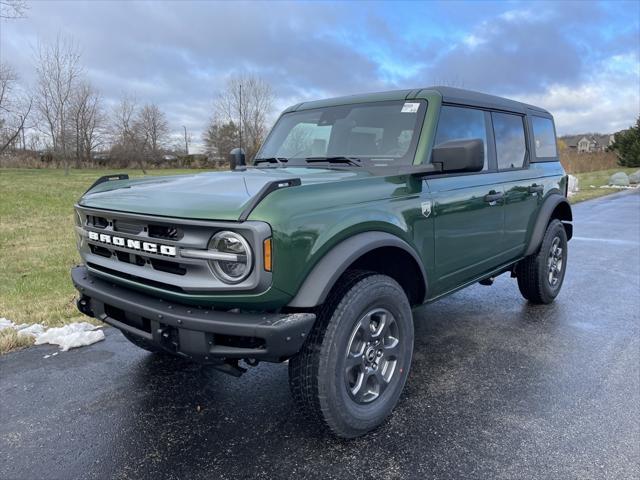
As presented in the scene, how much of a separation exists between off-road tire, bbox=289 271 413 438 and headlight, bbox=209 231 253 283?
21.1 inches

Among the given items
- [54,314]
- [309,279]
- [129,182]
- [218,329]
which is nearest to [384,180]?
A: [309,279]

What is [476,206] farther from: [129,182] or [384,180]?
[129,182]

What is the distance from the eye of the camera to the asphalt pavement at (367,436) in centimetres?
245

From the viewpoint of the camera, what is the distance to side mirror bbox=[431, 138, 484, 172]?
115 inches

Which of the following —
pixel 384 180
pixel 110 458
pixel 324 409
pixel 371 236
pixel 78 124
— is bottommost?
pixel 110 458

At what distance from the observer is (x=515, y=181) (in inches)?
164

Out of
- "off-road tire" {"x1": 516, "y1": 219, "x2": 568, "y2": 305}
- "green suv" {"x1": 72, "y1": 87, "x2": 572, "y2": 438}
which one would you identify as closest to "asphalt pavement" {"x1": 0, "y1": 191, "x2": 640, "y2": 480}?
"green suv" {"x1": 72, "y1": 87, "x2": 572, "y2": 438}

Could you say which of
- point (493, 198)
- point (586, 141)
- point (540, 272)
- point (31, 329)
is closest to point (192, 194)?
point (493, 198)

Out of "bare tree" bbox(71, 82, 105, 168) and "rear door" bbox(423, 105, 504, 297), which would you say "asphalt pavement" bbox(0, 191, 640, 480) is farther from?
"bare tree" bbox(71, 82, 105, 168)

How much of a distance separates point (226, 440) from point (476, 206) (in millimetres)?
2351

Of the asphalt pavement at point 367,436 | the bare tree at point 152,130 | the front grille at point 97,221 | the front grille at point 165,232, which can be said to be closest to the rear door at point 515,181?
the asphalt pavement at point 367,436

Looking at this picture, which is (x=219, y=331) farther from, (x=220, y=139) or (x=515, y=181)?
(x=220, y=139)

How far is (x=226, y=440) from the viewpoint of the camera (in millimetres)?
2670

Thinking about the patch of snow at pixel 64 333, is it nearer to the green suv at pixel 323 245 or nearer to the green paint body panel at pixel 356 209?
the green suv at pixel 323 245
